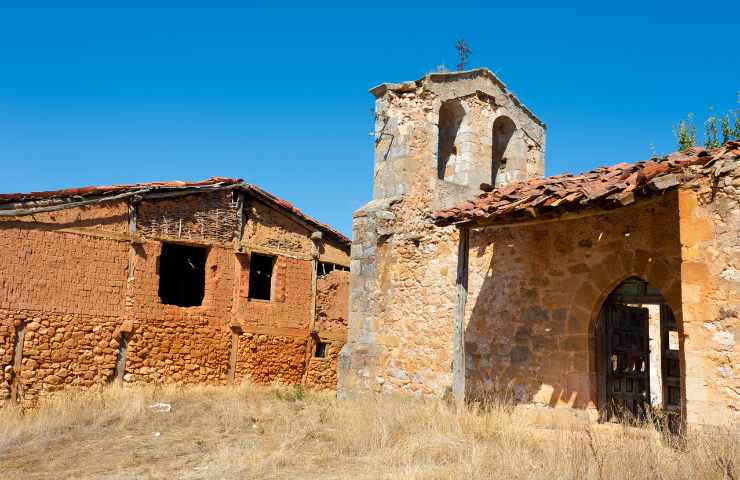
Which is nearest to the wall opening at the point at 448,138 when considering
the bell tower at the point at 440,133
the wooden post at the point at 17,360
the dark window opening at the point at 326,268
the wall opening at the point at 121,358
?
the bell tower at the point at 440,133

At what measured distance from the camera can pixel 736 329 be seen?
662 centimetres

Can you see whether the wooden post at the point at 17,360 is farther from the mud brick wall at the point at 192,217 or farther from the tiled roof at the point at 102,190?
the mud brick wall at the point at 192,217

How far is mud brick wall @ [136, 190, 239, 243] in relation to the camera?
46.8ft

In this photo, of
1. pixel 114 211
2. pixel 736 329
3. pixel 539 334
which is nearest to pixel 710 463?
pixel 736 329

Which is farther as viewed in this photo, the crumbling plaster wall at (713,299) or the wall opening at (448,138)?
the wall opening at (448,138)

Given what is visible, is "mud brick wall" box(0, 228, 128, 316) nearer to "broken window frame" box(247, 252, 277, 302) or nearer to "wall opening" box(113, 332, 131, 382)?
"wall opening" box(113, 332, 131, 382)

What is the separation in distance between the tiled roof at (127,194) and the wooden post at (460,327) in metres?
7.11

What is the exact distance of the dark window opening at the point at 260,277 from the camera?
16.4m

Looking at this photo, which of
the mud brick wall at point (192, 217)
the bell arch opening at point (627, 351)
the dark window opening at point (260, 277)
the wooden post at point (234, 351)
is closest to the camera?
the bell arch opening at point (627, 351)

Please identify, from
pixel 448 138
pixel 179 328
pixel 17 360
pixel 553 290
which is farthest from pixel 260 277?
pixel 553 290

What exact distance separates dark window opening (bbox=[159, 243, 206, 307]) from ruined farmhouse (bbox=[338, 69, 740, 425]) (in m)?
4.79

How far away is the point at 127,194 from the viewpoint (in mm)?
13766

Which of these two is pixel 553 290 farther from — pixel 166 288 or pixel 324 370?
pixel 166 288

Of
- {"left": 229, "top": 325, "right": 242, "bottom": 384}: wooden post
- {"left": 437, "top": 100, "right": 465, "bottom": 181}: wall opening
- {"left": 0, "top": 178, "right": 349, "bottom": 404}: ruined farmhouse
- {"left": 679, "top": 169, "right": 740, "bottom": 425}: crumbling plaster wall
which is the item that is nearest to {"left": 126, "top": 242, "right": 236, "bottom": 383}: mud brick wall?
{"left": 0, "top": 178, "right": 349, "bottom": 404}: ruined farmhouse
